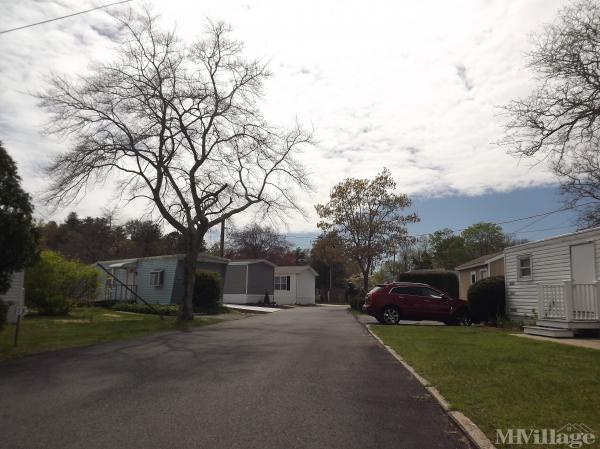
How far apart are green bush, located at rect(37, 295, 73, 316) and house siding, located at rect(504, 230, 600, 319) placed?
19.1 meters

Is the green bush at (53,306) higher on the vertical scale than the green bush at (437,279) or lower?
lower

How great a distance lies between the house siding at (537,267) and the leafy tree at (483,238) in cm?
6436

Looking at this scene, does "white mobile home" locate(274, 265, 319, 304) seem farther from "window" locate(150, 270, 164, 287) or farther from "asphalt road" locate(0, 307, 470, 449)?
"asphalt road" locate(0, 307, 470, 449)

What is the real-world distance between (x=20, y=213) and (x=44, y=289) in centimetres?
1316

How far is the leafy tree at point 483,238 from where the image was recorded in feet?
273

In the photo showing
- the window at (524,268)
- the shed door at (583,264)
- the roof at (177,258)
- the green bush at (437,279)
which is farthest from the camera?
the green bush at (437,279)

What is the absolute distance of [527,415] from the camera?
565 centimetres

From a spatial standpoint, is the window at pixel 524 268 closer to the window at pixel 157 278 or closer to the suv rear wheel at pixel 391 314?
the suv rear wheel at pixel 391 314

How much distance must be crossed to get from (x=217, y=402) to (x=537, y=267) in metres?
15.5

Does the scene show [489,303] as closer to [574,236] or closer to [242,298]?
[574,236]

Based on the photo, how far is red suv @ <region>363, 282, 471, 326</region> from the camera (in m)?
20.7

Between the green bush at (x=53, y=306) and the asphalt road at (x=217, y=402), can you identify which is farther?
the green bush at (x=53, y=306)

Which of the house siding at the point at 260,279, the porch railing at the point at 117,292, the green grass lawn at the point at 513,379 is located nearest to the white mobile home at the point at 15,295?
the green grass lawn at the point at 513,379

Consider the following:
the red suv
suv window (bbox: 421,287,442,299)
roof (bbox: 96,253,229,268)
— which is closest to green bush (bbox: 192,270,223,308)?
roof (bbox: 96,253,229,268)
